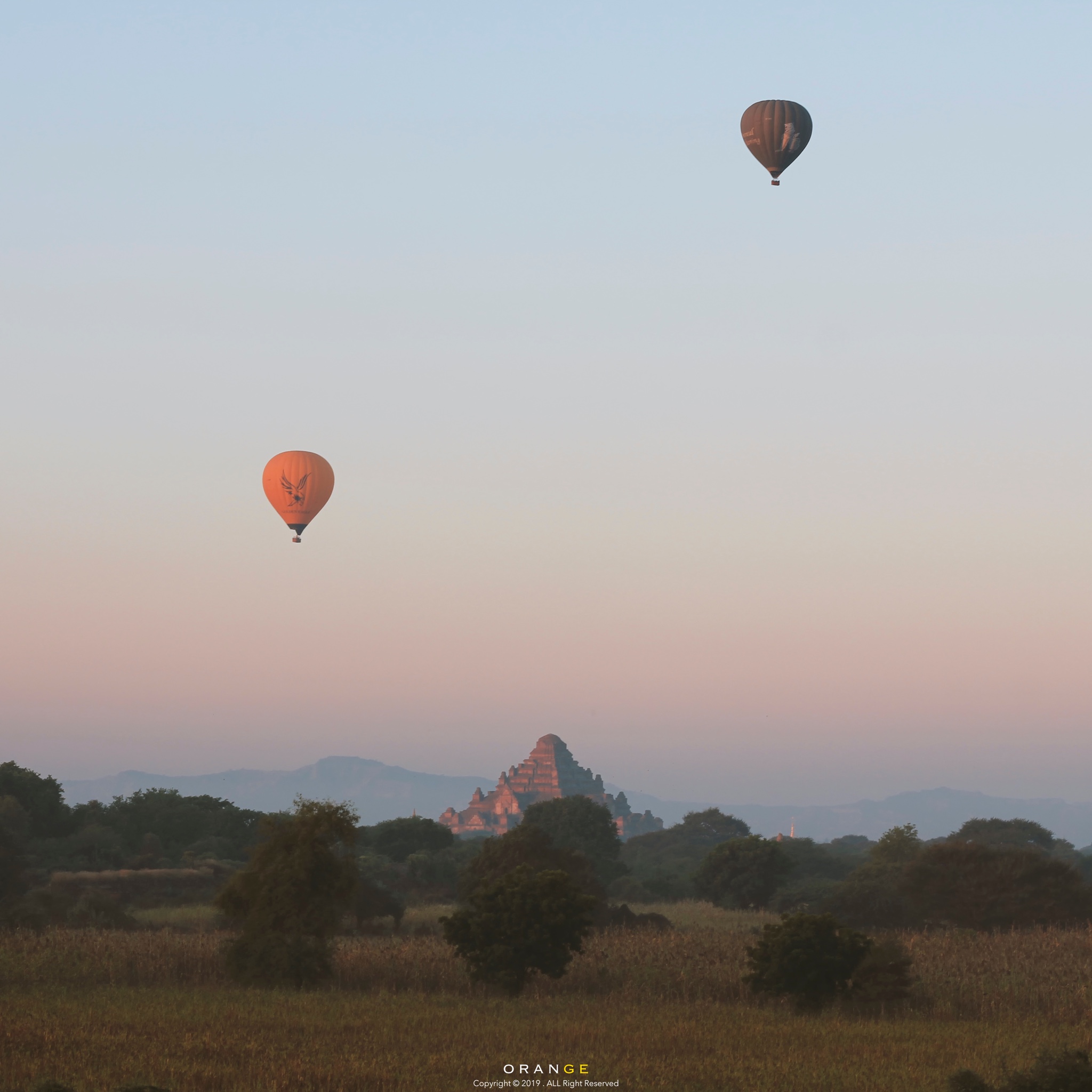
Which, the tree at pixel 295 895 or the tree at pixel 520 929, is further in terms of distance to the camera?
the tree at pixel 295 895

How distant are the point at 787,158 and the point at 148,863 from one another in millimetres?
49750

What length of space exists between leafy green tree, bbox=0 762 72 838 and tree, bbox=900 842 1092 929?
53.1 m

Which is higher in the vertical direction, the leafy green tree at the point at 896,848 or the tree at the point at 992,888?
the leafy green tree at the point at 896,848

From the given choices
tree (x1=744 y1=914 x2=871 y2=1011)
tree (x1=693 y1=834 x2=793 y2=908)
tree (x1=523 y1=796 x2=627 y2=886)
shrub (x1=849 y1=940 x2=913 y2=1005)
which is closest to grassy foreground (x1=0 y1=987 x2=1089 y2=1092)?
tree (x1=744 y1=914 x2=871 y2=1011)

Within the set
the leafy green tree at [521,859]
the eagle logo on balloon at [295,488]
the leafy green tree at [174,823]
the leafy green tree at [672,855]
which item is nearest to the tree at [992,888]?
the leafy green tree at [521,859]

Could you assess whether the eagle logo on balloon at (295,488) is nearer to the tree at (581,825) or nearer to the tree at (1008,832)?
the tree at (581,825)

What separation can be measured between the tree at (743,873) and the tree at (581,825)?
2348 centimetres

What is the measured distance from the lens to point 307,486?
66188 millimetres

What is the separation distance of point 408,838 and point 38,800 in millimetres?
27192

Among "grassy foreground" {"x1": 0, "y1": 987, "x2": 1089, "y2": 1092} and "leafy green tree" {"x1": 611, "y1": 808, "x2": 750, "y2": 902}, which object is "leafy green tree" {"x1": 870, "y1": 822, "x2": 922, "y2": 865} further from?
"grassy foreground" {"x1": 0, "y1": 987, "x2": 1089, "y2": 1092}

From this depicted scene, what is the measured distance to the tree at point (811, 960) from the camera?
3034cm

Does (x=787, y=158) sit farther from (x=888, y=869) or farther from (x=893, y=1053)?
(x=893, y=1053)

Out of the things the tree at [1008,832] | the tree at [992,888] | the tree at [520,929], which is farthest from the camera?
the tree at [1008,832]

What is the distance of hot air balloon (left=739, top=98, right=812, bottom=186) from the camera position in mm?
60344
